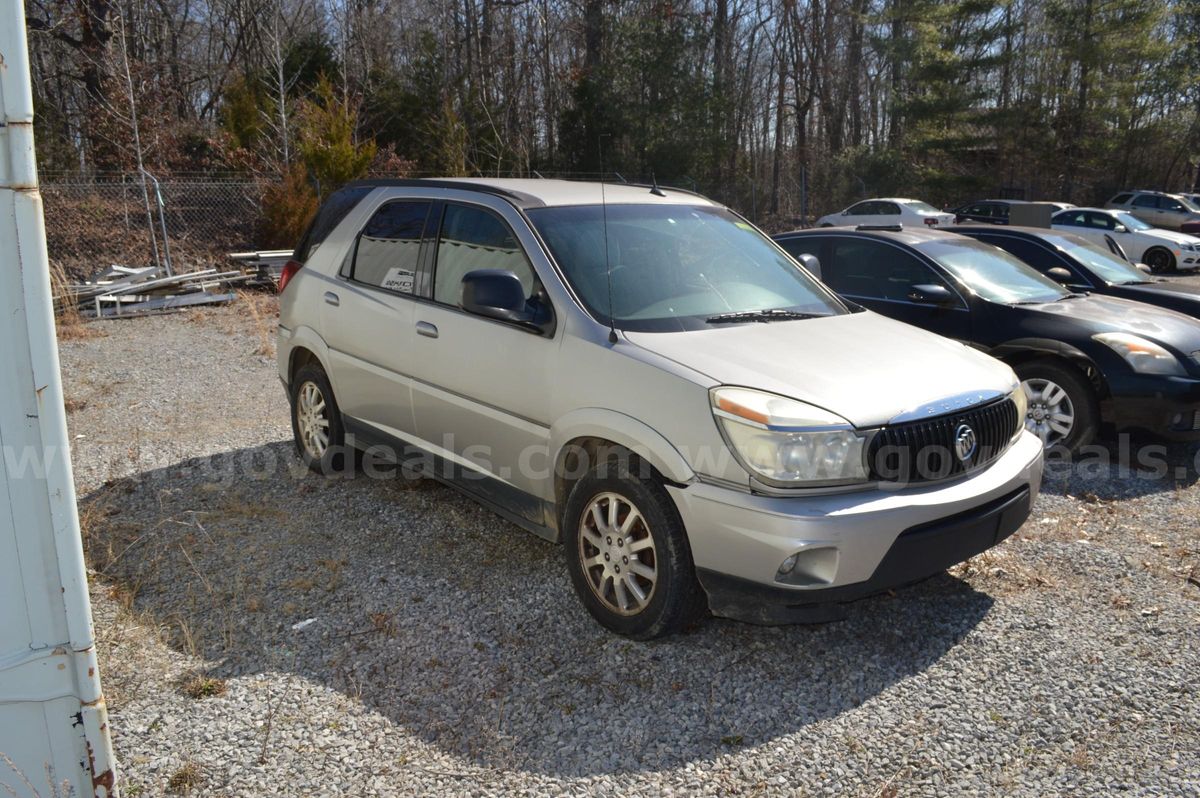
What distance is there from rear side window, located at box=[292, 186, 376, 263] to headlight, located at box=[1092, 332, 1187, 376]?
507cm

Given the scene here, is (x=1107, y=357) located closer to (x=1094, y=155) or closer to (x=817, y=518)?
(x=817, y=518)

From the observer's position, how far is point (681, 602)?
3701mm

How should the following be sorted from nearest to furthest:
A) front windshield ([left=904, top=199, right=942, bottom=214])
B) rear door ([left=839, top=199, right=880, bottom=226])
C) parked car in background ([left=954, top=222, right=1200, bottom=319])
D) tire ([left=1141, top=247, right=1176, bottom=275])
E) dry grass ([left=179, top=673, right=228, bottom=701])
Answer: dry grass ([left=179, top=673, right=228, bottom=701])
parked car in background ([left=954, top=222, right=1200, bottom=319])
tire ([left=1141, top=247, right=1176, bottom=275])
front windshield ([left=904, top=199, right=942, bottom=214])
rear door ([left=839, top=199, right=880, bottom=226])

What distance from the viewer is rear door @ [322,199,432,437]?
5102 millimetres

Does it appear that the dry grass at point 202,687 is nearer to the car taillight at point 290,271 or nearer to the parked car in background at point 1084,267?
the car taillight at point 290,271

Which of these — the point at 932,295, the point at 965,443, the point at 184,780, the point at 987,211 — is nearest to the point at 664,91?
the point at 987,211

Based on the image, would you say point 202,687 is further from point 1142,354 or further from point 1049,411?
point 1142,354

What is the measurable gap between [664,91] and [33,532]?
2741cm

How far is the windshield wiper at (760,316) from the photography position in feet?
14.1

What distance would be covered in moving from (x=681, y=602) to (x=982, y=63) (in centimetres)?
3521

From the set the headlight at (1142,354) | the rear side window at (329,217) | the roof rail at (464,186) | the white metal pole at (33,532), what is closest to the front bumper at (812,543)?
the roof rail at (464,186)

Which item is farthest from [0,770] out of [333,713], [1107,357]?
[1107,357]

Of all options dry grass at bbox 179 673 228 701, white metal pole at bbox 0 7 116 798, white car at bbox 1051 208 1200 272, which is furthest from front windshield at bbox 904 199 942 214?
white metal pole at bbox 0 7 116 798

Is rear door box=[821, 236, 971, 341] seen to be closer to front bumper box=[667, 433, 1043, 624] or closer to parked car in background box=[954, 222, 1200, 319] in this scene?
parked car in background box=[954, 222, 1200, 319]
